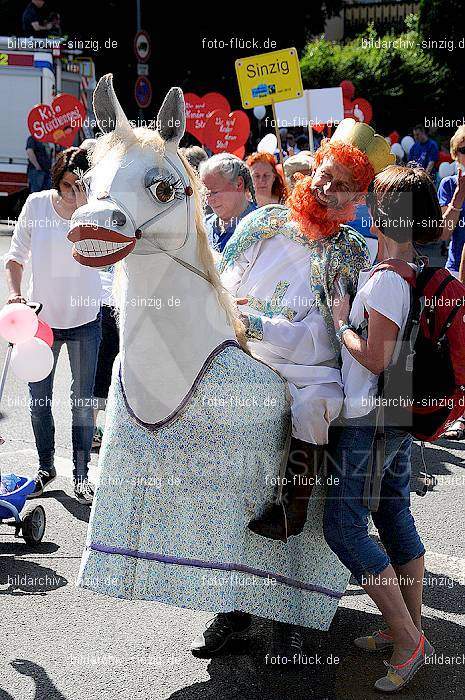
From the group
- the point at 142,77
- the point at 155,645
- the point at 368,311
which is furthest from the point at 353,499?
the point at 142,77

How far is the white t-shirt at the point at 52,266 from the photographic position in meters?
5.54

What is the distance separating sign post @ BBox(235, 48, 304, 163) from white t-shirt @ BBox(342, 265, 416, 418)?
230 inches

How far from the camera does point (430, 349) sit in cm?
331

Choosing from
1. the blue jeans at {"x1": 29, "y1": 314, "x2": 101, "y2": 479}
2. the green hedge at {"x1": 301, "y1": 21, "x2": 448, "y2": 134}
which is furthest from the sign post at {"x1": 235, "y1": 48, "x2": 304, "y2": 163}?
the green hedge at {"x1": 301, "y1": 21, "x2": 448, "y2": 134}

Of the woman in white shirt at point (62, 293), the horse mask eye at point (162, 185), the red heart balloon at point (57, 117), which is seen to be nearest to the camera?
the horse mask eye at point (162, 185)

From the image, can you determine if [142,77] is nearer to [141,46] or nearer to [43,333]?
[141,46]

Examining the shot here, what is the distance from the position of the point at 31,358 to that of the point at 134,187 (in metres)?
1.87

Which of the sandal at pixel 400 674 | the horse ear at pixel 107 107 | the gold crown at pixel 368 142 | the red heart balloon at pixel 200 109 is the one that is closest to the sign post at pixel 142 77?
the red heart balloon at pixel 200 109

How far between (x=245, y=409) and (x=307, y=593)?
78 centimetres

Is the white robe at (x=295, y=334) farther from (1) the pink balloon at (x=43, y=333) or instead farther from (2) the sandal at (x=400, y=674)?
(1) the pink balloon at (x=43, y=333)

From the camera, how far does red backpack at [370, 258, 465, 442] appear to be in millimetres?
3299

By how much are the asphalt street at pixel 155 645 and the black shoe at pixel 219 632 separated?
40mm

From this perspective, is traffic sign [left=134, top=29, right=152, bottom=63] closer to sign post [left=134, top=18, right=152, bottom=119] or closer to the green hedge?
sign post [left=134, top=18, right=152, bottom=119]

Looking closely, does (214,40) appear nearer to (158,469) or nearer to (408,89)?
(408,89)
